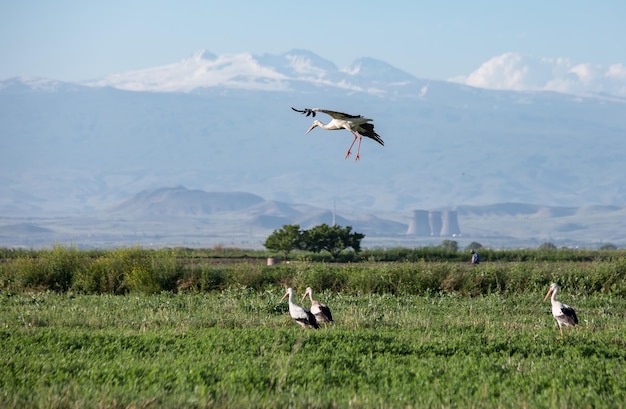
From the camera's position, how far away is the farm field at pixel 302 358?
13.5 meters

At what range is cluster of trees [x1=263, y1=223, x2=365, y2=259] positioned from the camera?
5812cm

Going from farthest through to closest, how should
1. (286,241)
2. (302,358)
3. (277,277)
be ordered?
1. (286,241)
2. (277,277)
3. (302,358)

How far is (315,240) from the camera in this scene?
5834 cm

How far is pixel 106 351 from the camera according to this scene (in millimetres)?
16984

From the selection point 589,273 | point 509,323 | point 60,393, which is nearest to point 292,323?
point 509,323

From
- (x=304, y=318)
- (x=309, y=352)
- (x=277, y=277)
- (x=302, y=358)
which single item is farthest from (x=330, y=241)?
(x=302, y=358)

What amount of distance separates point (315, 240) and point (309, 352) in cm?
4169

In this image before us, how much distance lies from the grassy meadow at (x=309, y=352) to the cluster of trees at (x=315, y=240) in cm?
2864

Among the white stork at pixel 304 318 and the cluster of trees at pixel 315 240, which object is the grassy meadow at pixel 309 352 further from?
the cluster of trees at pixel 315 240

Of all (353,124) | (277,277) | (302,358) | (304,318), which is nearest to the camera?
(302,358)

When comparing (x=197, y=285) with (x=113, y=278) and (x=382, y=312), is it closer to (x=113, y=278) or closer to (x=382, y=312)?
(x=113, y=278)

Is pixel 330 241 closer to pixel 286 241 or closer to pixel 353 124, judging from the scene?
pixel 286 241

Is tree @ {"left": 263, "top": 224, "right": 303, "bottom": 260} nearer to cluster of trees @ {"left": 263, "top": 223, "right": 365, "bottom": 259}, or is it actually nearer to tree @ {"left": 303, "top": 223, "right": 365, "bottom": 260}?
cluster of trees @ {"left": 263, "top": 223, "right": 365, "bottom": 259}

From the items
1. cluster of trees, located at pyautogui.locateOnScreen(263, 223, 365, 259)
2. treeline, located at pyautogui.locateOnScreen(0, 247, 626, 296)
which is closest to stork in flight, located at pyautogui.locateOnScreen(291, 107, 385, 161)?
treeline, located at pyautogui.locateOnScreen(0, 247, 626, 296)
